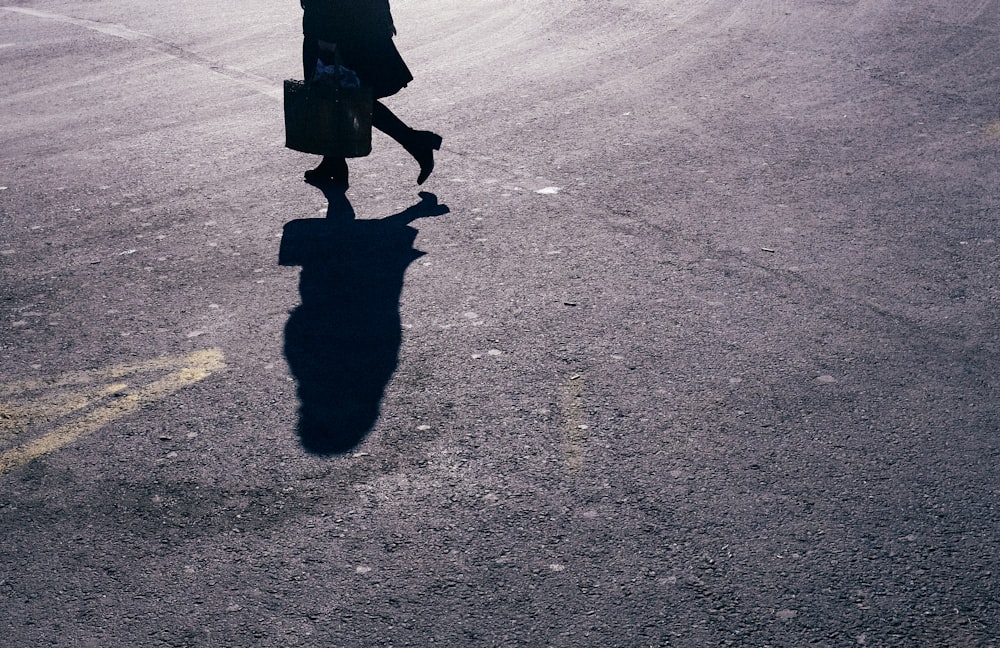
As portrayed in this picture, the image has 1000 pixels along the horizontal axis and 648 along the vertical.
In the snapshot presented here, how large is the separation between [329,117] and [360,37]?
65 cm

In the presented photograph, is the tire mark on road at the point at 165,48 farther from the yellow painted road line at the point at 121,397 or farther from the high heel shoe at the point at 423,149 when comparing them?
the yellow painted road line at the point at 121,397

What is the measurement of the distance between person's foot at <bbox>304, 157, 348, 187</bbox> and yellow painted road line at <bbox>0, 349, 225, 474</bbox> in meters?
2.73

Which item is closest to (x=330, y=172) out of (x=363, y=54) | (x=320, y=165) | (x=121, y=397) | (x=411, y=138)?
(x=320, y=165)

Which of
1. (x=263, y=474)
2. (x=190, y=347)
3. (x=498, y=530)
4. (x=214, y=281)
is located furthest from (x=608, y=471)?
(x=214, y=281)

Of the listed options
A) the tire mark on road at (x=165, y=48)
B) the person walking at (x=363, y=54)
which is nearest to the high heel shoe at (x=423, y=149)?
the person walking at (x=363, y=54)

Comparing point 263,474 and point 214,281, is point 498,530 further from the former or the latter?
point 214,281

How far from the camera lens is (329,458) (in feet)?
14.3

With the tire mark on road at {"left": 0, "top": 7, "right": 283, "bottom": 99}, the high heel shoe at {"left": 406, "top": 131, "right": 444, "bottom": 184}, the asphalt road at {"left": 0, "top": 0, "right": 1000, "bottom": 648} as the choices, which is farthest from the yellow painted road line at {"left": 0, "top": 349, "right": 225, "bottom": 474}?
the tire mark on road at {"left": 0, "top": 7, "right": 283, "bottom": 99}

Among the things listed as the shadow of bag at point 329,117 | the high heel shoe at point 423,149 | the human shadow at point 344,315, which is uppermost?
Answer: the shadow of bag at point 329,117

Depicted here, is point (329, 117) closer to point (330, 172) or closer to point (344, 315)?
point (330, 172)

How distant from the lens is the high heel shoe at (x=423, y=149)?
7.71m

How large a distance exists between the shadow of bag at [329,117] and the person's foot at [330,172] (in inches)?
11.5

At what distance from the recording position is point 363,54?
761 cm

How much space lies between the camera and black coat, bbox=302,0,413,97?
24.4 ft
